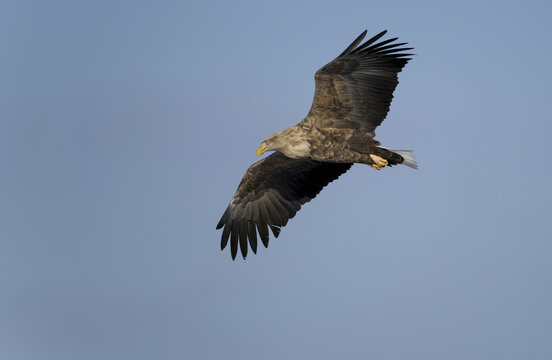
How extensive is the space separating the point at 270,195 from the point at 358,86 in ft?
10.5

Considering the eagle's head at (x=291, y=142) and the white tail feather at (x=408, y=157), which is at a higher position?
the eagle's head at (x=291, y=142)

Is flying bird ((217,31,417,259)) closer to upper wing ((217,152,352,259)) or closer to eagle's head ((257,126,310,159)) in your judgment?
eagle's head ((257,126,310,159))

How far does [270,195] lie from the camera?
15.2m

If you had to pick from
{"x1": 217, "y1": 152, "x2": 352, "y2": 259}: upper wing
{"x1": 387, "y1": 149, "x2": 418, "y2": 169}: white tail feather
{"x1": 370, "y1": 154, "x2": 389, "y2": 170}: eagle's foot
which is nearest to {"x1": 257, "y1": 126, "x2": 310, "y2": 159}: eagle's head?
{"x1": 370, "y1": 154, "x2": 389, "y2": 170}: eagle's foot

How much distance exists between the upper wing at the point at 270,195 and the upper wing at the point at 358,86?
1962 mm

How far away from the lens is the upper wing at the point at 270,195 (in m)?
15.0

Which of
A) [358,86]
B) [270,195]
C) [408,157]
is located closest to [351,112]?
[358,86]

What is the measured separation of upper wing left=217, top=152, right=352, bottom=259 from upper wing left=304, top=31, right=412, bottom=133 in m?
1.96

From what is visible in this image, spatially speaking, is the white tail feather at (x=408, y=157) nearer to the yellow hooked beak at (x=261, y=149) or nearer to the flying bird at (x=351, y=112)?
the flying bird at (x=351, y=112)

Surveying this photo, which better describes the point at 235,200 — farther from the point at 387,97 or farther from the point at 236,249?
the point at 387,97

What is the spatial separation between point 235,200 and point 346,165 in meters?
2.20

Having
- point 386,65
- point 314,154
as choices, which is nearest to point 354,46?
point 386,65

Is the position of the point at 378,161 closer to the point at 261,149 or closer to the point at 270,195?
the point at 261,149

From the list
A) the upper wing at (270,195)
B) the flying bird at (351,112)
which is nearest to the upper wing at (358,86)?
the flying bird at (351,112)
